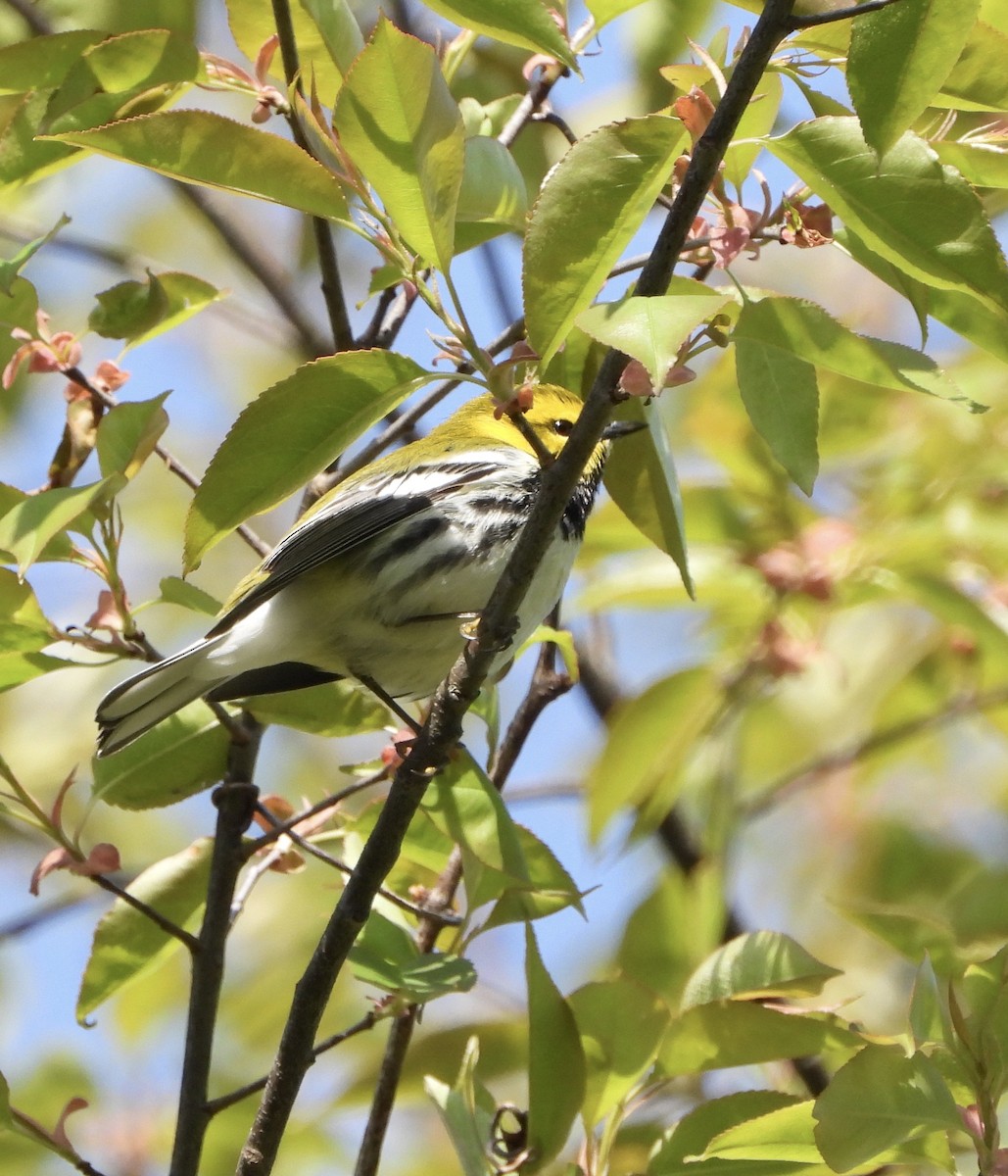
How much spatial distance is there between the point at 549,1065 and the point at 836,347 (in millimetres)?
733

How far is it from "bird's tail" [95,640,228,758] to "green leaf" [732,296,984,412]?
0.86 meters

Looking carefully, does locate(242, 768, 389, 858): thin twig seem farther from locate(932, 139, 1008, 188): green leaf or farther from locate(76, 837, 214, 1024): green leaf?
locate(932, 139, 1008, 188): green leaf

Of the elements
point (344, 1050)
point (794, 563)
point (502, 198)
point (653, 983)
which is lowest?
point (344, 1050)

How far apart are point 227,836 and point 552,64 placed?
41.2 inches

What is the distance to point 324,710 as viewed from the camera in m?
1.66

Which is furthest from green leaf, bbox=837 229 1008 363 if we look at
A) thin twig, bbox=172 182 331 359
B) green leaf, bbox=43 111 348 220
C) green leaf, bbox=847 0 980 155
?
thin twig, bbox=172 182 331 359

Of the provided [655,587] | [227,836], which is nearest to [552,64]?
[655,587]

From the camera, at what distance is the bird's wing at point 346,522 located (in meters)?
1.86

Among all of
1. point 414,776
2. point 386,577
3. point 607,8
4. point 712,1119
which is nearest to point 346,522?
point 386,577

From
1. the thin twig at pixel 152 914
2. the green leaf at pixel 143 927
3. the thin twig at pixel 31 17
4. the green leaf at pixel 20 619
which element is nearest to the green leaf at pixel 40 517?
the green leaf at pixel 20 619

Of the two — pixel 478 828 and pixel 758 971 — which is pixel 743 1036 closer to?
pixel 758 971

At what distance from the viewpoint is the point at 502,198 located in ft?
4.29

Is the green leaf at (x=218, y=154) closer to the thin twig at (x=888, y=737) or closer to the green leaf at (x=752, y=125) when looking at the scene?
the green leaf at (x=752, y=125)

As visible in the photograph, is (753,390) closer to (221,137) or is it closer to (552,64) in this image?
(221,137)
